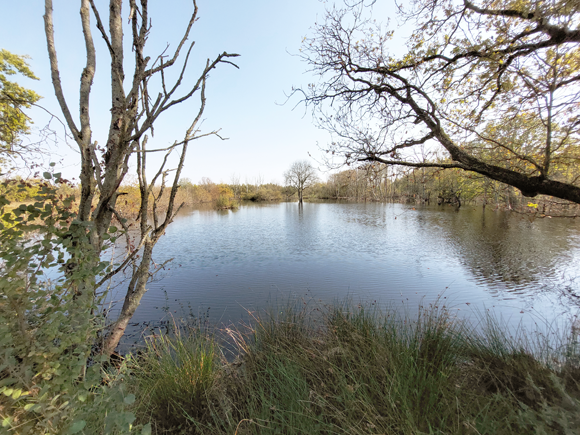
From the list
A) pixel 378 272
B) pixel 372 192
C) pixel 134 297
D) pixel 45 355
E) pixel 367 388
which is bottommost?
pixel 378 272

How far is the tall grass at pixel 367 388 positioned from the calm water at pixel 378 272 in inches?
75.6

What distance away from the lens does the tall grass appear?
1.50 m

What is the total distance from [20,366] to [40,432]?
0.27 m

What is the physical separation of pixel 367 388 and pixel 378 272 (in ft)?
18.8

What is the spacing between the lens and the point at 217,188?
43.3 meters

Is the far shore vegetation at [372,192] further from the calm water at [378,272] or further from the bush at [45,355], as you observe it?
the calm water at [378,272]

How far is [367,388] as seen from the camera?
196 centimetres

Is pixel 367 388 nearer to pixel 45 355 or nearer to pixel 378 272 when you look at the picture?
pixel 45 355

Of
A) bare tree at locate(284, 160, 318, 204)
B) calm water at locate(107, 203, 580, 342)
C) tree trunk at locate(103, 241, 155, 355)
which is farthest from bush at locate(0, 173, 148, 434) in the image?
bare tree at locate(284, 160, 318, 204)

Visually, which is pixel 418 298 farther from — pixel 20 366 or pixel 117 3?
pixel 117 3

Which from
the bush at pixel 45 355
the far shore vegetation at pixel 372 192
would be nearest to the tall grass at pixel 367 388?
the bush at pixel 45 355

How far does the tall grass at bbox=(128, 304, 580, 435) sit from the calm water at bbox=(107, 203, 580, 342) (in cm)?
192

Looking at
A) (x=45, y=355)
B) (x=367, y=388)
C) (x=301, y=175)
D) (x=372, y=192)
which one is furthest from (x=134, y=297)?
(x=301, y=175)

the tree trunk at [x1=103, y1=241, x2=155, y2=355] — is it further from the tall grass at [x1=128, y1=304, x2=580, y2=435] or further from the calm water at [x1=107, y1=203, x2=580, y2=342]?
the calm water at [x1=107, y1=203, x2=580, y2=342]
